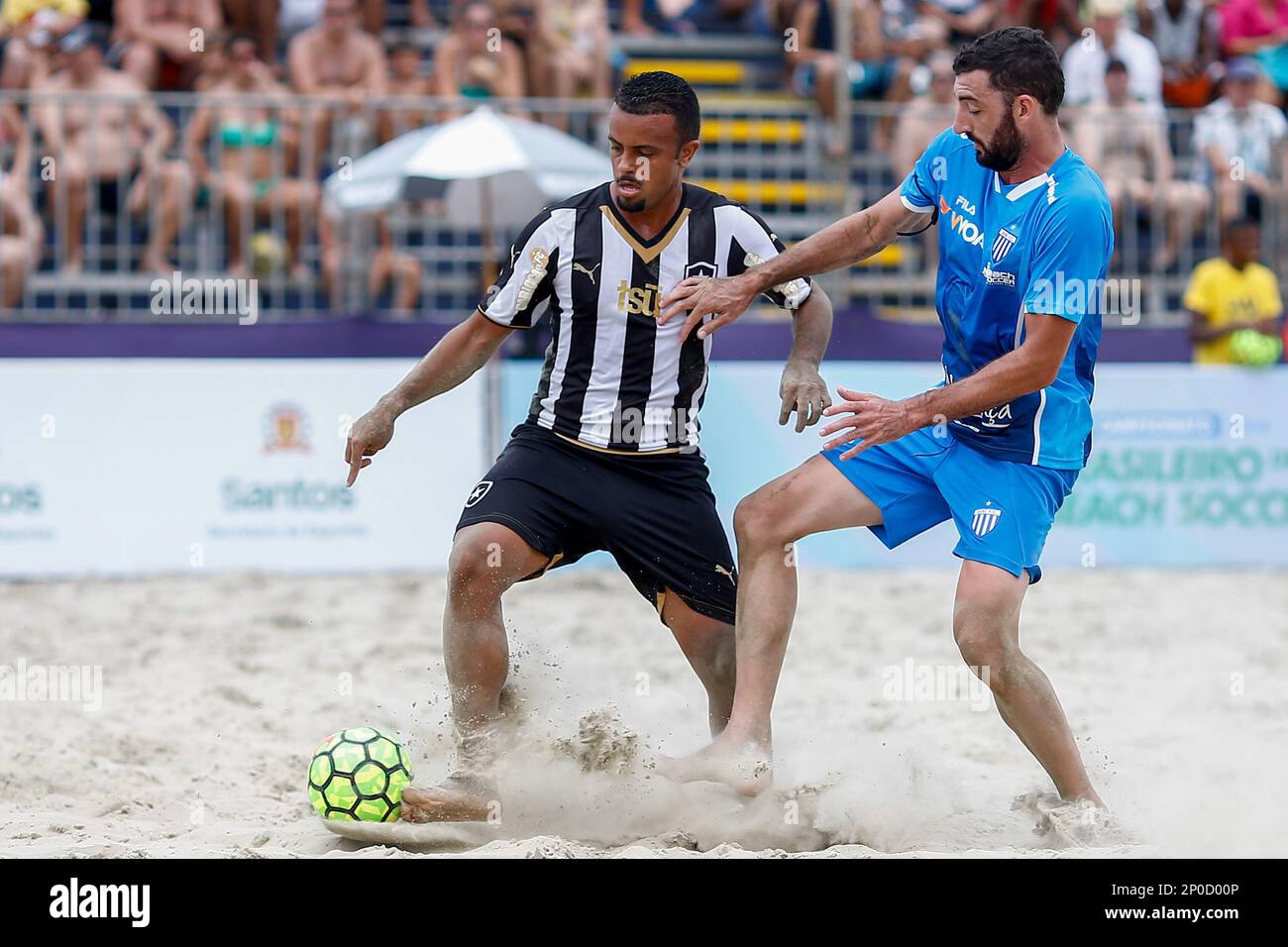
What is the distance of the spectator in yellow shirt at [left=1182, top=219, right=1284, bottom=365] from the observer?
10297 millimetres

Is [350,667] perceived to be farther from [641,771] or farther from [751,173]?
[751,173]

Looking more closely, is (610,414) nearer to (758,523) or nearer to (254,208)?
(758,523)

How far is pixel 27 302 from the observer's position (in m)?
10.3

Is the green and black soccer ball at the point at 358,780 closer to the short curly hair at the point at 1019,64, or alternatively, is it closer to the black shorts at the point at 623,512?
the black shorts at the point at 623,512

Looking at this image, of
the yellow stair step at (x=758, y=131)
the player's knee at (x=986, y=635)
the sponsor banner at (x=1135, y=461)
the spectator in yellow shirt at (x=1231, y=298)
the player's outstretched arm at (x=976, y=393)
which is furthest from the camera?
the yellow stair step at (x=758, y=131)

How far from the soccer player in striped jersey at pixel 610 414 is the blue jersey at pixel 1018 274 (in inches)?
17.1

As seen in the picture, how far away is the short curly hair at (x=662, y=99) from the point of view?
4.30m

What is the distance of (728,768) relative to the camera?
4215mm

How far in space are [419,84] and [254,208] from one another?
155 cm

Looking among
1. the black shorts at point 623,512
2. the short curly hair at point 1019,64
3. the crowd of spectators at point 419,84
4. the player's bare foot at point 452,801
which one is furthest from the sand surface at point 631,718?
the crowd of spectators at point 419,84

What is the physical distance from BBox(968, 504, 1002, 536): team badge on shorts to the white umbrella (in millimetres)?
5664

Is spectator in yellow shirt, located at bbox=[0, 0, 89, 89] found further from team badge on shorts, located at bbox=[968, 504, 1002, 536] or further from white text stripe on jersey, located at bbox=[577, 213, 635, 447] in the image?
team badge on shorts, located at bbox=[968, 504, 1002, 536]

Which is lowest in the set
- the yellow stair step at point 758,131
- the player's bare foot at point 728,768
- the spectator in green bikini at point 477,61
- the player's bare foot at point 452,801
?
the player's bare foot at point 452,801
